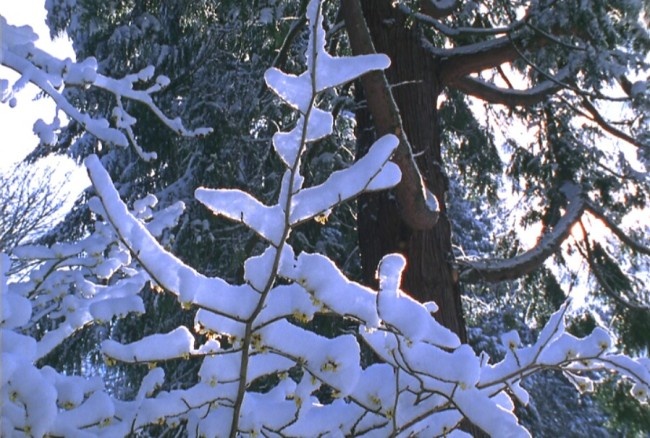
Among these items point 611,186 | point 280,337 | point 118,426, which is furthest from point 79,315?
point 611,186

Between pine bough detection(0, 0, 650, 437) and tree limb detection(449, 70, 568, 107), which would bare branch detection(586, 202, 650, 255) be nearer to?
tree limb detection(449, 70, 568, 107)

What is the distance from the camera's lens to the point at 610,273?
4414 millimetres

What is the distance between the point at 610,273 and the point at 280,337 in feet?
12.0

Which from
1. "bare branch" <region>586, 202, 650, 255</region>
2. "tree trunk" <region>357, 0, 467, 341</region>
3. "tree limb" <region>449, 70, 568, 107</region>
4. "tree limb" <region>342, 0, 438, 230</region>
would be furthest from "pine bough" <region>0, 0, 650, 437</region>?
"bare branch" <region>586, 202, 650, 255</region>

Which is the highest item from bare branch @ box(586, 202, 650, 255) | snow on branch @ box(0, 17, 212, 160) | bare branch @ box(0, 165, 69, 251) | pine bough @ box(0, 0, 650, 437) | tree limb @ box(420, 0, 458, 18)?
bare branch @ box(0, 165, 69, 251)

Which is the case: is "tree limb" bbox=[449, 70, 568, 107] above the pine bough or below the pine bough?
above

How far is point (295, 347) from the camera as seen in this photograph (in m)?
1.20

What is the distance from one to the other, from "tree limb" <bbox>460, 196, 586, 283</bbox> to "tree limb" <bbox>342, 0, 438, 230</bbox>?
1.72 ft

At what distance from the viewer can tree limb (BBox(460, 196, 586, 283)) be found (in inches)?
137

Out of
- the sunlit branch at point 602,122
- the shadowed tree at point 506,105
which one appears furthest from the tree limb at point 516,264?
the sunlit branch at point 602,122

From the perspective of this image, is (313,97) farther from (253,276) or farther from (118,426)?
(118,426)

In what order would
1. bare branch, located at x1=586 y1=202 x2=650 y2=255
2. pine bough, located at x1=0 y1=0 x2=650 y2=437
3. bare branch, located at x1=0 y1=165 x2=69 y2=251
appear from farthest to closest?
bare branch, located at x1=0 y1=165 x2=69 y2=251 < bare branch, located at x1=586 y1=202 x2=650 y2=255 < pine bough, located at x1=0 y1=0 x2=650 y2=437

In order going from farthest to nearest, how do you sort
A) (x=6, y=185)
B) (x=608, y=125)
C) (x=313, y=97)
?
1. (x=6, y=185)
2. (x=608, y=125)
3. (x=313, y=97)

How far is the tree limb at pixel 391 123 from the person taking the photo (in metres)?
2.47
